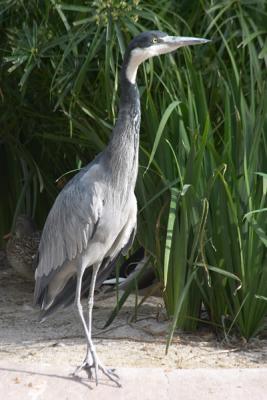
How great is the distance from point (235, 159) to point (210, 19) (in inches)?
40.0

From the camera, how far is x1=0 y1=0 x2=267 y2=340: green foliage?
496 cm

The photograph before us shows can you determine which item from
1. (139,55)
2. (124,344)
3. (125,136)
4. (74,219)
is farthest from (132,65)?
(124,344)

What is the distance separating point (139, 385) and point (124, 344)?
1003 millimetres

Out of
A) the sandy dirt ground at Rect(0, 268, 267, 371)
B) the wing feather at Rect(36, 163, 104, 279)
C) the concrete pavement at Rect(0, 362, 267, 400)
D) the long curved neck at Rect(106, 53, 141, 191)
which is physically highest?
the long curved neck at Rect(106, 53, 141, 191)

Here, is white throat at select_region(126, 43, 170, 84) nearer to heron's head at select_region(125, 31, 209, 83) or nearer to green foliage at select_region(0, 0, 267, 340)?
heron's head at select_region(125, 31, 209, 83)

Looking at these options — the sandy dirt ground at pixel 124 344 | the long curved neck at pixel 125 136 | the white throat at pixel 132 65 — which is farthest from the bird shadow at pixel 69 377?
the white throat at pixel 132 65

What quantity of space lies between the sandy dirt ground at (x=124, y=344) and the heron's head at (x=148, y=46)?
58.9 inches

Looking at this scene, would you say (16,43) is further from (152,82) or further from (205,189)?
(205,189)

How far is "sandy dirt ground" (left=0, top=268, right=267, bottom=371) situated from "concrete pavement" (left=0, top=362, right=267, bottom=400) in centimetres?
33

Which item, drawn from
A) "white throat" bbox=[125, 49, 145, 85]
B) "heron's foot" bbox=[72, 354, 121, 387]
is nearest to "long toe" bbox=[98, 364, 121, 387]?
"heron's foot" bbox=[72, 354, 121, 387]

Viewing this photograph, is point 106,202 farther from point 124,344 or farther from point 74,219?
point 124,344

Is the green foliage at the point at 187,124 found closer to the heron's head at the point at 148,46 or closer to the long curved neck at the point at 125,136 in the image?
the long curved neck at the point at 125,136

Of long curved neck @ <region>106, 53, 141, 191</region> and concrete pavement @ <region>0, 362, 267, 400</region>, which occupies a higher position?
long curved neck @ <region>106, 53, 141, 191</region>

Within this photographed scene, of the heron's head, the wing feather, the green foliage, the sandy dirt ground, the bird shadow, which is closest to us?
the bird shadow
